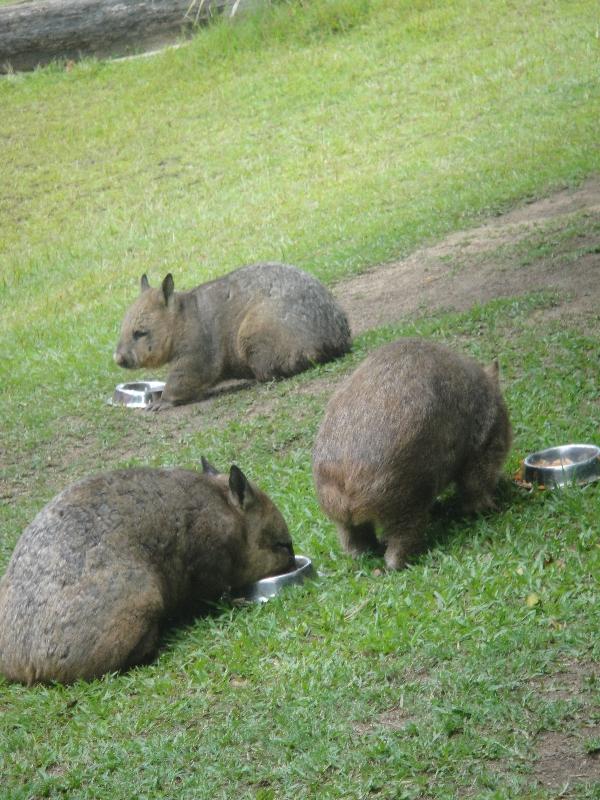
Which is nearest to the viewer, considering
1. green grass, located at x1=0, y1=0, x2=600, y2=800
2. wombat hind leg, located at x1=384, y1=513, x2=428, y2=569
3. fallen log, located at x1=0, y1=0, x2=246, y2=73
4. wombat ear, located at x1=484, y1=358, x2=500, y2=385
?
green grass, located at x1=0, y1=0, x2=600, y2=800

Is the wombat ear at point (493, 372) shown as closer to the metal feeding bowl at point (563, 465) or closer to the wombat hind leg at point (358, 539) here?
the metal feeding bowl at point (563, 465)

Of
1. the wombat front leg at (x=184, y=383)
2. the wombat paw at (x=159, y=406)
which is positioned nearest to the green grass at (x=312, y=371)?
the wombat paw at (x=159, y=406)

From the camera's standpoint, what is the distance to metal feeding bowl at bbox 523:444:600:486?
19.7 feet

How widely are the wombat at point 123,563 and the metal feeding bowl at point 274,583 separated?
69 mm

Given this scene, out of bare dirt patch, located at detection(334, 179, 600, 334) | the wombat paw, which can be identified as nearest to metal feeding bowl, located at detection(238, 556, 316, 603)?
bare dirt patch, located at detection(334, 179, 600, 334)

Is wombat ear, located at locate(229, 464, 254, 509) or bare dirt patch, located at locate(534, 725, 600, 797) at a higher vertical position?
wombat ear, located at locate(229, 464, 254, 509)

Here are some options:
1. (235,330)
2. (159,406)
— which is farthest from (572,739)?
(159,406)

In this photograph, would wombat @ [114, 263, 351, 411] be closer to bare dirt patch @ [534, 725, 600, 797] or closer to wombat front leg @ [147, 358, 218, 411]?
wombat front leg @ [147, 358, 218, 411]

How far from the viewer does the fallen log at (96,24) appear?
23062 millimetres

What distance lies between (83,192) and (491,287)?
10.5 meters

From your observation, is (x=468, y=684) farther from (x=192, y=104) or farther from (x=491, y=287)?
(x=192, y=104)

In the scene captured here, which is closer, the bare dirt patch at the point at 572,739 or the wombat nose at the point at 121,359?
the bare dirt patch at the point at 572,739

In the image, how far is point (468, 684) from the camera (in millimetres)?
4355

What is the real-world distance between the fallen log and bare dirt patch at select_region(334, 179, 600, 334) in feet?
40.4
